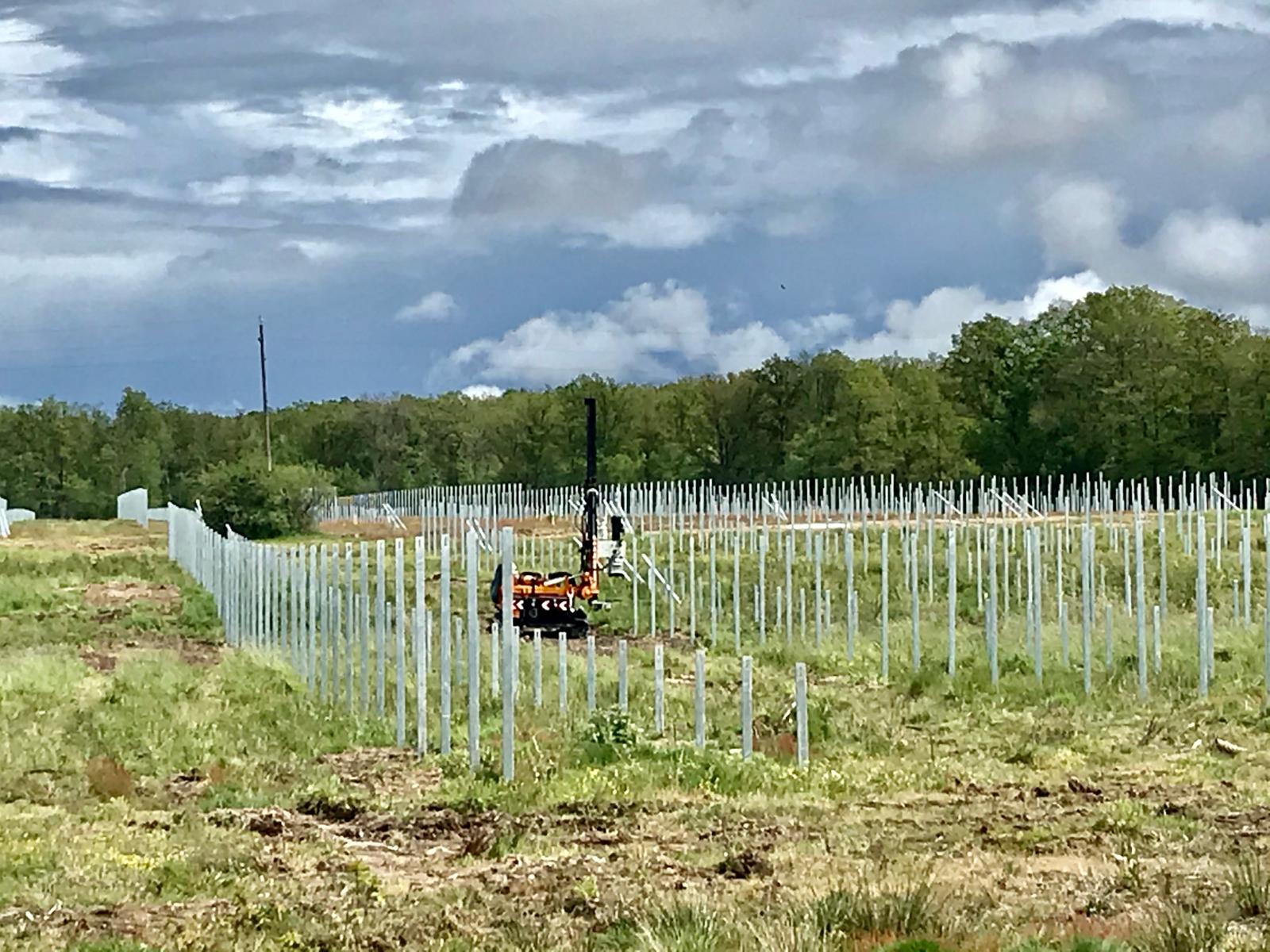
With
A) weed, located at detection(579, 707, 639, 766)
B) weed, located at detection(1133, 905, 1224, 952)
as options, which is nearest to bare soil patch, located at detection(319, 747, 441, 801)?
weed, located at detection(579, 707, 639, 766)

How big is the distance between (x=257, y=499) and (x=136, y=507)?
1223cm

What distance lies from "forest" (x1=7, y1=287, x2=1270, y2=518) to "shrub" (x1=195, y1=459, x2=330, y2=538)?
7.02 metres

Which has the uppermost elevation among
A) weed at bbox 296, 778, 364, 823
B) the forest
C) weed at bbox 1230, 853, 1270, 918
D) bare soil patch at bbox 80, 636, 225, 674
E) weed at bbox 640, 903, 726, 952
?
the forest

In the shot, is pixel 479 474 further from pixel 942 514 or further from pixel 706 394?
pixel 942 514

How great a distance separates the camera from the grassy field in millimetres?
6910

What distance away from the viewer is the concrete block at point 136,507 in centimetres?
5767

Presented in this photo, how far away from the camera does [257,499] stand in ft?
166

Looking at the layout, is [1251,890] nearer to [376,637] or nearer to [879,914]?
[879,914]

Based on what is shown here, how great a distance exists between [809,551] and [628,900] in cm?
2335

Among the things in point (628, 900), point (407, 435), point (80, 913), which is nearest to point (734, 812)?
point (628, 900)

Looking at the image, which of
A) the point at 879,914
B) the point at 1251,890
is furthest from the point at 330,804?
the point at 1251,890

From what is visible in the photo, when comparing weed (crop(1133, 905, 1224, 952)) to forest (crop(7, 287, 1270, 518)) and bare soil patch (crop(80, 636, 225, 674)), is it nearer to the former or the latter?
bare soil patch (crop(80, 636, 225, 674))

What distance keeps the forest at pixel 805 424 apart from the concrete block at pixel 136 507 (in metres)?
1.87

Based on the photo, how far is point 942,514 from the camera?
154 ft
